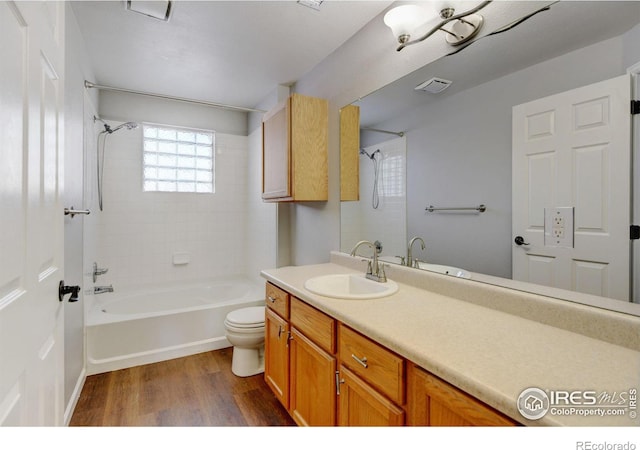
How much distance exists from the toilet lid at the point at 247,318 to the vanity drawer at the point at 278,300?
0.41 meters

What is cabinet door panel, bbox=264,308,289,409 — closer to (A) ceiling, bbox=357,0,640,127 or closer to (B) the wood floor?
(B) the wood floor

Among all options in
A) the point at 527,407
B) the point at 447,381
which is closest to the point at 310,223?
the point at 447,381

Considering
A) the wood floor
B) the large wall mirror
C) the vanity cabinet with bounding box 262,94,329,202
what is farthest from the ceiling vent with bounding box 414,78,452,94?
the wood floor

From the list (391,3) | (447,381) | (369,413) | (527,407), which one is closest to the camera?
(527,407)

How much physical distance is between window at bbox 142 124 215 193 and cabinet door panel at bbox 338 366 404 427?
301 centimetres

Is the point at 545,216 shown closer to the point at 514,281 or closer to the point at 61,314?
the point at 514,281

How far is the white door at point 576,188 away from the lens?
3.11 ft

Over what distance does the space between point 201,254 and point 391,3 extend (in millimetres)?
3044

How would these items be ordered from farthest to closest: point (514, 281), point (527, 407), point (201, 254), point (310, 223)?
1. point (201, 254)
2. point (310, 223)
3. point (514, 281)
4. point (527, 407)

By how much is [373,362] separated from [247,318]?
1.51 metres

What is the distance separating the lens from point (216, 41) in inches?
85.0

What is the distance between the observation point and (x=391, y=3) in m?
1.78
